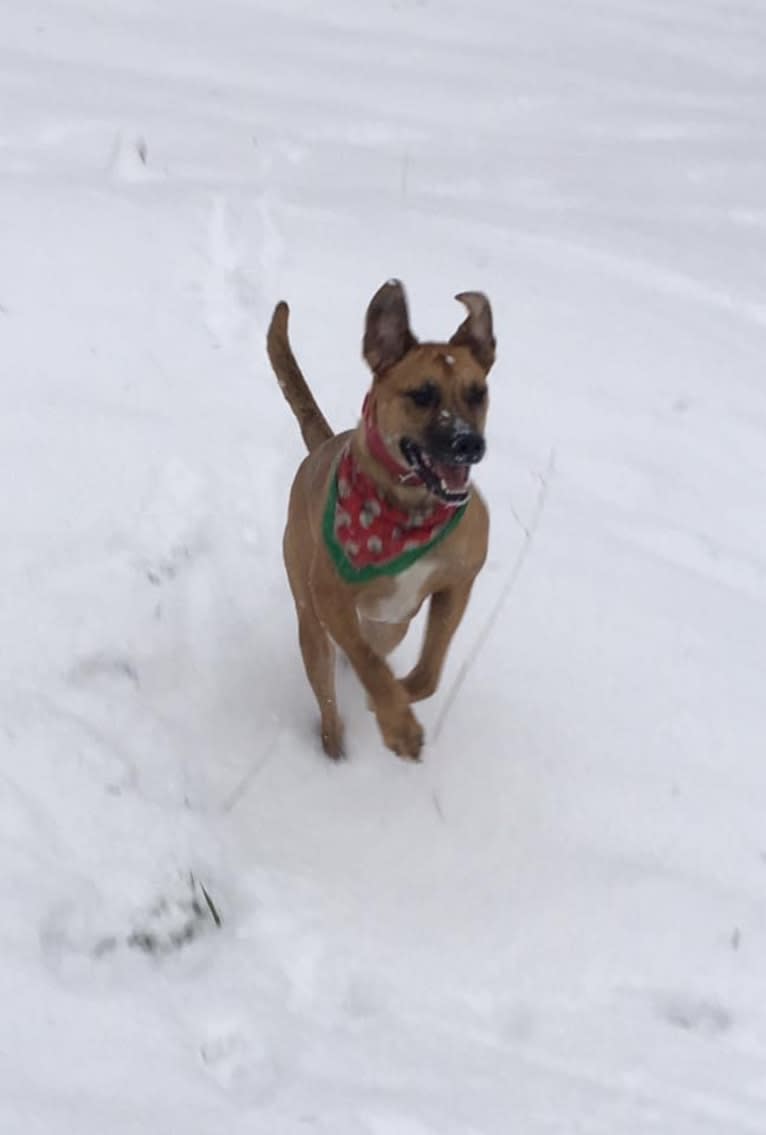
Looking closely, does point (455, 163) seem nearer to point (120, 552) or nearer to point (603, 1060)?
point (120, 552)

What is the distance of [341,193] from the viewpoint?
6664 millimetres

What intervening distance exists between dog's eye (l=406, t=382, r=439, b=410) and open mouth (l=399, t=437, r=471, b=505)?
0.11 metres

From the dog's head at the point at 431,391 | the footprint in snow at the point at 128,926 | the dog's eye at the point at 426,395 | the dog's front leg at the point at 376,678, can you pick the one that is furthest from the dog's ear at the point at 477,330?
the footprint in snow at the point at 128,926

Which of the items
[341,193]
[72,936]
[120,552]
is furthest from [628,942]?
[341,193]

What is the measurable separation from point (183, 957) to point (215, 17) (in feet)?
26.2

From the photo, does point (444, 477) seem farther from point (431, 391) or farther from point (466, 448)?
point (431, 391)

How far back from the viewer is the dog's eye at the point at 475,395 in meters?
3.25

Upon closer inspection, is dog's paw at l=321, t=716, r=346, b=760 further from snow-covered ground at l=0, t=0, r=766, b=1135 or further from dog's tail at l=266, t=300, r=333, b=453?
dog's tail at l=266, t=300, r=333, b=453

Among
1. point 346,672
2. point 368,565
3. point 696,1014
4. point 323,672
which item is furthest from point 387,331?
point 696,1014

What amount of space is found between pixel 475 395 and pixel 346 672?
1326 millimetres

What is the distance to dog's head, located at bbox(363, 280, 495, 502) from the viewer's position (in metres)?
3.11

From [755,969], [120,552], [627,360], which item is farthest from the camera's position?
[627,360]

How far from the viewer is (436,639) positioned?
3.54 meters

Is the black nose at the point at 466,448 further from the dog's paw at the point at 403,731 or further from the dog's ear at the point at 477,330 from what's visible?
the dog's paw at the point at 403,731
